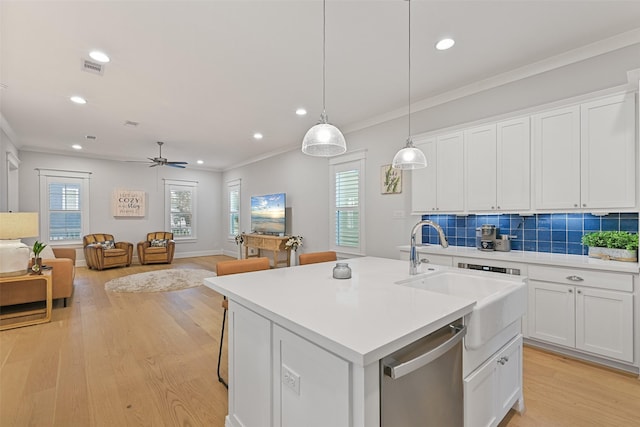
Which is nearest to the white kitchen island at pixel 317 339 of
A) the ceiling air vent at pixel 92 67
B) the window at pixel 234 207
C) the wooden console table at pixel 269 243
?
the ceiling air vent at pixel 92 67

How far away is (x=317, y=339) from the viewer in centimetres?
98

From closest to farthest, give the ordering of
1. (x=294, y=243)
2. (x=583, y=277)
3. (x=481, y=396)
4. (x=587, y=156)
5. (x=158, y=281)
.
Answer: (x=481, y=396) < (x=583, y=277) < (x=587, y=156) < (x=158, y=281) < (x=294, y=243)

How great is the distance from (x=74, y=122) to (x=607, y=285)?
22.5 feet

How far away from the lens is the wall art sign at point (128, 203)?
741 cm

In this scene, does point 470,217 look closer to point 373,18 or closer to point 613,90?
point 613,90

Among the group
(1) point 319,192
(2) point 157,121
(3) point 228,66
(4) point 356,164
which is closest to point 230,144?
(2) point 157,121

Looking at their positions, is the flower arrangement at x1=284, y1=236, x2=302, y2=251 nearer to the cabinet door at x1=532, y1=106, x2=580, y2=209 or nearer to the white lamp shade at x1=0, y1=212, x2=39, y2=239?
the white lamp shade at x1=0, y1=212, x2=39, y2=239

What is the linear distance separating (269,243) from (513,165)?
4546 millimetres

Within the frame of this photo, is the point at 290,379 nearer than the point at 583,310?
Yes

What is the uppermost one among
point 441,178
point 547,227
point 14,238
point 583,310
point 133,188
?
point 133,188

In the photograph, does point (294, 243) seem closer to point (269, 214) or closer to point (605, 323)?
point (269, 214)

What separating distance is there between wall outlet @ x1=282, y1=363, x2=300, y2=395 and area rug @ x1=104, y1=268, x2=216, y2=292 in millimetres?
4381

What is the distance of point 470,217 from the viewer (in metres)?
3.54

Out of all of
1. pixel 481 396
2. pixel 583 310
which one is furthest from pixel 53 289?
pixel 583 310
